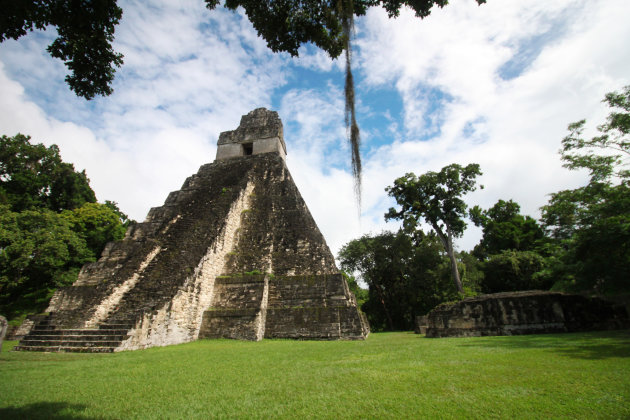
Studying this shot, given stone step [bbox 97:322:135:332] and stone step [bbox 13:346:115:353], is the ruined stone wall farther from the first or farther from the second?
stone step [bbox 13:346:115:353]

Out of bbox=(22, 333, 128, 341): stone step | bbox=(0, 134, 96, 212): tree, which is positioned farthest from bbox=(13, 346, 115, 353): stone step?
bbox=(0, 134, 96, 212): tree

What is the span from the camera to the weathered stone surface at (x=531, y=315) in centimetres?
770

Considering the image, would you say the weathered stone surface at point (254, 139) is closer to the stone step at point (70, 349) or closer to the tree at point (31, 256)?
the tree at point (31, 256)

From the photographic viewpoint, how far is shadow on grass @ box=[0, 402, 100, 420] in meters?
2.45

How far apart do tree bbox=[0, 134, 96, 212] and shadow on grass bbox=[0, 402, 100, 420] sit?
93.3ft

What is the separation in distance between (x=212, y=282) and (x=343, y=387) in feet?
27.2

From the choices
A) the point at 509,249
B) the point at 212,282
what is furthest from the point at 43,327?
the point at 509,249

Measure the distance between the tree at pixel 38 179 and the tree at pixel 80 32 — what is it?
27.8 m

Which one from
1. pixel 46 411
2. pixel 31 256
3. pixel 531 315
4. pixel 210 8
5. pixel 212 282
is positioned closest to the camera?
pixel 46 411

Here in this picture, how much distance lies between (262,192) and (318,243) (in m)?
4.83

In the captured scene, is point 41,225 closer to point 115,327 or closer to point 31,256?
point 31,256

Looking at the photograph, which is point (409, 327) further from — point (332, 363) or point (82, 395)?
point (82, 395)

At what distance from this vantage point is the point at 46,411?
2.58m

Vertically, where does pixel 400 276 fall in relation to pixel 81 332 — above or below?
above
